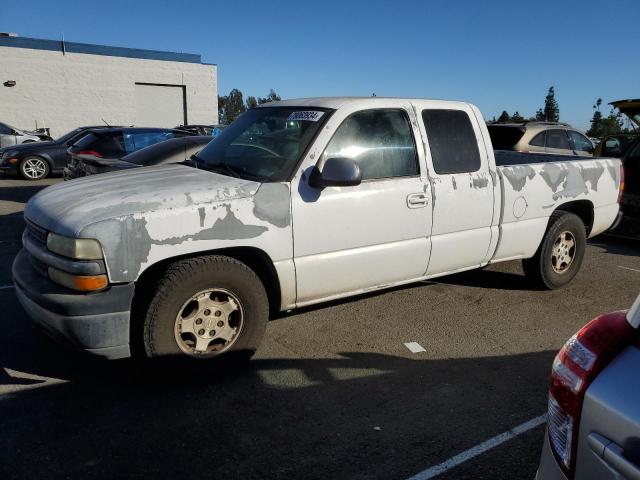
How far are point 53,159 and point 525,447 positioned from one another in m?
14.5

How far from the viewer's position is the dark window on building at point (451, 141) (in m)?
4.41

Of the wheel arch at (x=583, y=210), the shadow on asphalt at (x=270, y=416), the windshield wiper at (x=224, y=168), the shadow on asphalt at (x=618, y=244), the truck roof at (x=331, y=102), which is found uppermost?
the truck roof at (x=331, y=102)

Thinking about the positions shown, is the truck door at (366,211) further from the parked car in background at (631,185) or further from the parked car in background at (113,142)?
the parked car in background at (113,142)

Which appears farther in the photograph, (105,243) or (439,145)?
(439,145)

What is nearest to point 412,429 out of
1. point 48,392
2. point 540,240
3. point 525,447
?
point 525,447

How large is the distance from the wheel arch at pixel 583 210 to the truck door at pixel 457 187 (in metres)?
1.39

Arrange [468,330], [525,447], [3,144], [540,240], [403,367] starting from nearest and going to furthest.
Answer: [525,447] < [403,367] < [468,330] < [540,240] < [3,144]

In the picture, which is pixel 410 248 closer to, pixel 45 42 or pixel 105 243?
pixel 105 243

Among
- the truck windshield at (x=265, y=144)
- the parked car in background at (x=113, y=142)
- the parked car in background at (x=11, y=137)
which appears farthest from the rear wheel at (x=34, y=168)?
the truck windshield at (x=265, y=144)

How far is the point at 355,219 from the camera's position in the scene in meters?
3.91

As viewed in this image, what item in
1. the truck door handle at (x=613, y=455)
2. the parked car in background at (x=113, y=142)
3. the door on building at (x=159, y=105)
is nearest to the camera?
the truck door handle at (x=613, y=455)

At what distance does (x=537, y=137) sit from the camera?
1115 centimetres

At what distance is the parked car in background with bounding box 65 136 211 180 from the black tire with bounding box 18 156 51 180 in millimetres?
6635

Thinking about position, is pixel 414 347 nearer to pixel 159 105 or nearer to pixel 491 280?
pixel 491 280
